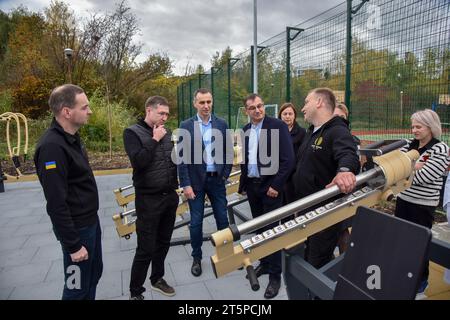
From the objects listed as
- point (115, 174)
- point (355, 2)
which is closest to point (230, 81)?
point (115, 174)

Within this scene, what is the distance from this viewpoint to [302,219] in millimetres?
1499

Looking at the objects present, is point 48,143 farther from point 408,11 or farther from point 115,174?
point 115,174

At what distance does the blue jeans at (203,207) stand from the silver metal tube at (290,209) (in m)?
1.72

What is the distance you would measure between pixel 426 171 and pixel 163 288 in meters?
2.42

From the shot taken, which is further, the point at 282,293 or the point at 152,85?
the point at 152,85

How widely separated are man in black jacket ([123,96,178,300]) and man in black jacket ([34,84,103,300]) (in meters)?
0.42

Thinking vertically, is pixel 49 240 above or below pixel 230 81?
→ below

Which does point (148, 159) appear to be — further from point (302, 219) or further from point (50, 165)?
point (302, 219)

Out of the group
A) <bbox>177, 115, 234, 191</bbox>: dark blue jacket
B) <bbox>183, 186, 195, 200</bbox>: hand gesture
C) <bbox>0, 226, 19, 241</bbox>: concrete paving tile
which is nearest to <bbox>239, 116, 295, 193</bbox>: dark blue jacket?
<bbox>177, 115, 234, 191</bbox>: dark blue jacket

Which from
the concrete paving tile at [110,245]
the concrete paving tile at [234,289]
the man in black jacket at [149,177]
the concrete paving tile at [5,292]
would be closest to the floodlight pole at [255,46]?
the concrete paving tile at [110,245]

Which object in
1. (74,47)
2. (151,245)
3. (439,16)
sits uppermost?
(74,47)

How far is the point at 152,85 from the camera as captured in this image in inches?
790

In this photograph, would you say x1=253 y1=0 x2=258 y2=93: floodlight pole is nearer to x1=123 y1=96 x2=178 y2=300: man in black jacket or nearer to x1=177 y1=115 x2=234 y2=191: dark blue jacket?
x1=177 y1=115 x2=234 y2=191: dark blue jacket

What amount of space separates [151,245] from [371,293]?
1822mm
